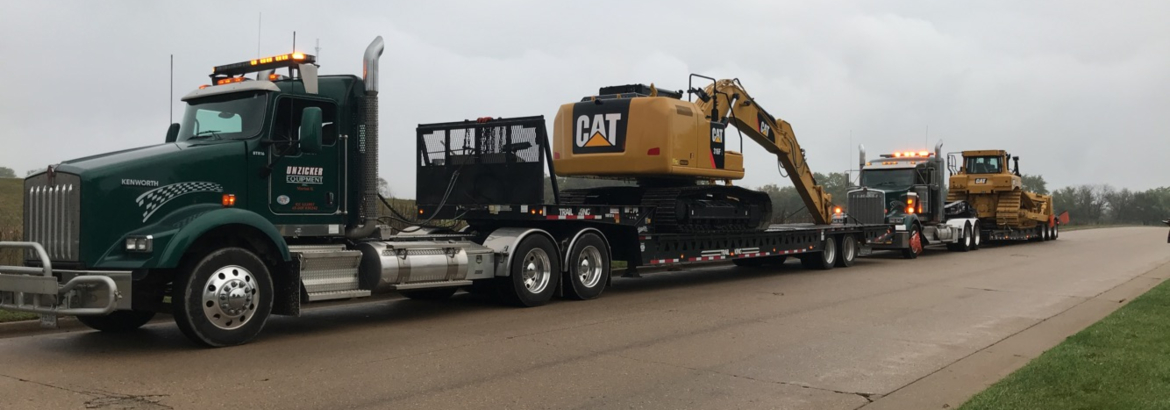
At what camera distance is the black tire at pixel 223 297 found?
25.9 feet

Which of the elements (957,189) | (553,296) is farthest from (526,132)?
(957,189)

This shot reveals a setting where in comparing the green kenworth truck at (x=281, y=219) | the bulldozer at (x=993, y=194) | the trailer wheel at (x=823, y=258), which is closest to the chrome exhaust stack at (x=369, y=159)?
the green kenworth truck at (x=281, y=219)

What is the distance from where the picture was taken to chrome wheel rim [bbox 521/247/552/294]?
11758mm

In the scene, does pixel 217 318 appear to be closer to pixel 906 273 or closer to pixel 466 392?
pixel 466 392

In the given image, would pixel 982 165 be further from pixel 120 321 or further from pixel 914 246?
pixel 120 321

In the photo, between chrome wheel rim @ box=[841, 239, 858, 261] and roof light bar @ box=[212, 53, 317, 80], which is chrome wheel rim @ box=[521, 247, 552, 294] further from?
chrome wheel rim @ box=[841, 239, 858, 261]

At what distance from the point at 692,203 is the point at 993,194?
22.1 m

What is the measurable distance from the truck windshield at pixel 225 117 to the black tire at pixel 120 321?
1.92 m

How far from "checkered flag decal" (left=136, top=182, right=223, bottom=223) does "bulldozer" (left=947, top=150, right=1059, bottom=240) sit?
28.0 m

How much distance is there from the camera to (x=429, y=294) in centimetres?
1270

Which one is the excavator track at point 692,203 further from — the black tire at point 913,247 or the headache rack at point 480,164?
the black tire at point 913,247

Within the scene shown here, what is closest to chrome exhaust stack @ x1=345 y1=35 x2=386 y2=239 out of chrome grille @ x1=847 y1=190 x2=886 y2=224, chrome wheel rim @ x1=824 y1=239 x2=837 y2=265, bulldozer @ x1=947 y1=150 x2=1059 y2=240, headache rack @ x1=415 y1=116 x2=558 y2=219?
headache rack @ x1=415 y1=116 x2=558 y2=219

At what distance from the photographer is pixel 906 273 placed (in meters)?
18.3

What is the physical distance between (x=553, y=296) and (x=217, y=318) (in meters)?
5.60
